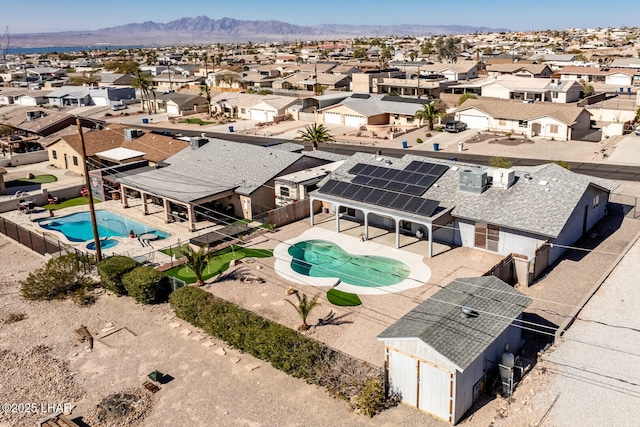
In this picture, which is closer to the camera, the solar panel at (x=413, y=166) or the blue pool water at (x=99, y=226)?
the solar panel at (x=413, y=166)

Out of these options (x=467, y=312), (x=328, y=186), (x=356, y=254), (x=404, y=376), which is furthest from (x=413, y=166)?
(x=404, y=376)

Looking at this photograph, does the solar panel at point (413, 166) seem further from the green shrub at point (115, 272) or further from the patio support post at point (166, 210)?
the green shrub at point (115, 272)

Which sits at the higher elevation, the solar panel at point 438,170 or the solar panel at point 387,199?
the solar panel at point 438,170

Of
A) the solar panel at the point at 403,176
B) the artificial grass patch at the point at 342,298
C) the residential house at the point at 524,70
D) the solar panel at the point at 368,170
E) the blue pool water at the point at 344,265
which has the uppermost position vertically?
the residential house at the point at 524,70

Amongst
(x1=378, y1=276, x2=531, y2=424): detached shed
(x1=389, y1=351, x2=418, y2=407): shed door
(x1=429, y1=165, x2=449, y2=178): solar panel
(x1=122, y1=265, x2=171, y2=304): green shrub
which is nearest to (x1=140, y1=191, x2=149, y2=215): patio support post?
(x1=122, y1=265, x2=171, y2=304): green shrub

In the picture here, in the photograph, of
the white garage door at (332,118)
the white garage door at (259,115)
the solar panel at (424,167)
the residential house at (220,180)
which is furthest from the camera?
the white garage door at (259,115)

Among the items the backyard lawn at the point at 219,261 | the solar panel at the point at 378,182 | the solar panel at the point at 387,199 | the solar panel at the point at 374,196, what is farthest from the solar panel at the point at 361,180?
the backyard lawn at the point at 219,261
